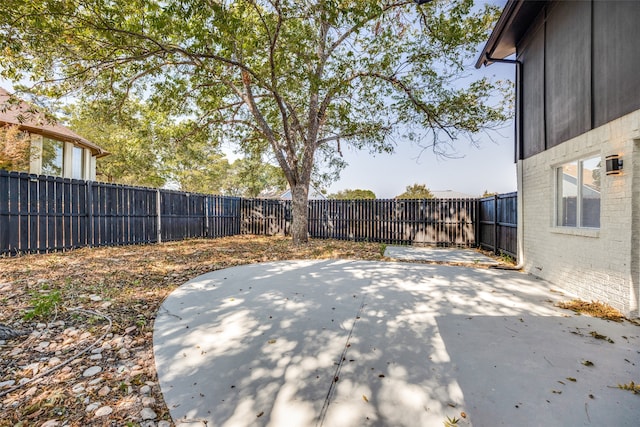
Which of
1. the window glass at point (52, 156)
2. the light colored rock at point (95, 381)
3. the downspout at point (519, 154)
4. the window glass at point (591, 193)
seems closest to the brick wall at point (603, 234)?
the window glass at point (591, 193)

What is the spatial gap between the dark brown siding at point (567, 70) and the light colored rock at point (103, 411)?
18.7 feet

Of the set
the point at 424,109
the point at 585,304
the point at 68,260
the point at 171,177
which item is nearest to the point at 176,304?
the point at 68,260

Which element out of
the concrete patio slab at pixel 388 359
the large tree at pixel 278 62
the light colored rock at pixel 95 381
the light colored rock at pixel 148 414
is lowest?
the light colored rock at pixel 148 414

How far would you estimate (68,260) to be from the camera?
559 cm

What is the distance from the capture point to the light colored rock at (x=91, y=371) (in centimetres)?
209

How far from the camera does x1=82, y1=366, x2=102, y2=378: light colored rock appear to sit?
6.85 ft

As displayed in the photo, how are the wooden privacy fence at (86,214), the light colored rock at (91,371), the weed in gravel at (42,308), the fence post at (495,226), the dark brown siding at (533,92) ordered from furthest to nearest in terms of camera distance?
the fence post at (495,226) → the wooden privacy fence at (86,214) → the dark brown siding at (533,92) → the weed in gravel at (42,308) → the light colored rock at (91,371)

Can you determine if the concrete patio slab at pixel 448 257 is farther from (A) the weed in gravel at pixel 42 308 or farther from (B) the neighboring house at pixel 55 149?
(B) the neighboring house at pixel 55 149

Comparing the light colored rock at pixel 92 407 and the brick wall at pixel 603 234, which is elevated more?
the brick wall at pixel 603 234

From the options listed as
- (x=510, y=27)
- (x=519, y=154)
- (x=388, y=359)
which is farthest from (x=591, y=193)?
(x=388, y=359)

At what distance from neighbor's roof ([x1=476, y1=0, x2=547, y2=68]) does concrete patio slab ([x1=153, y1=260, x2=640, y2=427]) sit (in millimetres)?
4546

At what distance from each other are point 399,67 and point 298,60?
125 inches

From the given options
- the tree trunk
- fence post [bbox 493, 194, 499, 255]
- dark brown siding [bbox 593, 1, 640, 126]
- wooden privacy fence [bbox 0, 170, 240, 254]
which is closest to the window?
dark brown siding [bbox 593, 1, 640, 126]

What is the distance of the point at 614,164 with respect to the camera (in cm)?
327
